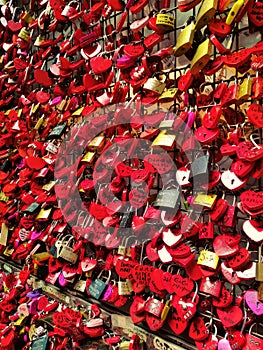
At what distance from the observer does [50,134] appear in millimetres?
1037

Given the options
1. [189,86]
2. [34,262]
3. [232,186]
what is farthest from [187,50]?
[34,262]

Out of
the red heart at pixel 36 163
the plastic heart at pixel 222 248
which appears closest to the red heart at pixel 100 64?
the red heart at pixel 36 163

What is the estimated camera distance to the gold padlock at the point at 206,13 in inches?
26.9

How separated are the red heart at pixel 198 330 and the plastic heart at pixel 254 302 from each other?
0.10 m

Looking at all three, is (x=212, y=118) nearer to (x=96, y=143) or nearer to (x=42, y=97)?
(x=96, y=143)

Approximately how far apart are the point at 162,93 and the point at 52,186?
16.7 inches

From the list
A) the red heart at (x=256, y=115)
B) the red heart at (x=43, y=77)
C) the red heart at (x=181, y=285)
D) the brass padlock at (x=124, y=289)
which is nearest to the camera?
the red heart at (x=256, y=115)

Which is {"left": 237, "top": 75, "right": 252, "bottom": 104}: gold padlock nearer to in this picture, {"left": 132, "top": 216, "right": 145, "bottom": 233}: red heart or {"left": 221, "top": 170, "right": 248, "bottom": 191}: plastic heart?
{"left": 221, "top": 170, "right": 248, "bottom": 191}: plastic heart

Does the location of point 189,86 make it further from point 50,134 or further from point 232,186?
point 50,134

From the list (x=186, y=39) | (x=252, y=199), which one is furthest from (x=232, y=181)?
(x=186, y=39)

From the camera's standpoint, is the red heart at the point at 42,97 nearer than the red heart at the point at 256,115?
No

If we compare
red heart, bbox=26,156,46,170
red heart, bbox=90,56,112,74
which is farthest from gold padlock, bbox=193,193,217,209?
red heart, bbox=26,156,46,170

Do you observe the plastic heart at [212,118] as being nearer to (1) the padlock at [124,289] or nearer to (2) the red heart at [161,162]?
(2) the red heart at [161,162]

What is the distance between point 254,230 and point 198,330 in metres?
0.21
